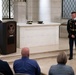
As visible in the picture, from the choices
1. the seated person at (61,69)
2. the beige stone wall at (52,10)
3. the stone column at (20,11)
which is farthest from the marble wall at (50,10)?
the seated person at (61,69)

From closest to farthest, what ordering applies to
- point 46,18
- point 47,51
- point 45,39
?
point 47,51 < point 45,39 < point 46,18

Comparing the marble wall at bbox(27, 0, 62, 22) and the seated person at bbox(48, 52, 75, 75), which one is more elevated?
the marble wall at bbox(27, 0, 62, 22)

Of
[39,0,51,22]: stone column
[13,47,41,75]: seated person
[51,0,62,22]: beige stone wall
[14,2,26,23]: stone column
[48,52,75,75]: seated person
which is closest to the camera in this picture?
[48,52,75,75]: seated person

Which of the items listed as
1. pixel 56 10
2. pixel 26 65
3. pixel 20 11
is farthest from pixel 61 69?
pixel 56 10

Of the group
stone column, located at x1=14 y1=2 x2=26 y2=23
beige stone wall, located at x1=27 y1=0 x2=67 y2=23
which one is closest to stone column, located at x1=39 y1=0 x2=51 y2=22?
beige stone wall, located at x1=27 y1=0 x2=67 y2=23

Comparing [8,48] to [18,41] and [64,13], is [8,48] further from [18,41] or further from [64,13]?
[64,13]

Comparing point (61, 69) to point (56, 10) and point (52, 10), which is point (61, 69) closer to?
point (52, 10)

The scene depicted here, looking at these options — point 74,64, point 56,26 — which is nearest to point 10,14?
point 56,26

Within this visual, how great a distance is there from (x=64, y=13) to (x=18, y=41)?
4556 millimetres

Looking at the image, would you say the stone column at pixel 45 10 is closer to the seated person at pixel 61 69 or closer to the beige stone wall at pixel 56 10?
the beige stone wall at pixel 56 10

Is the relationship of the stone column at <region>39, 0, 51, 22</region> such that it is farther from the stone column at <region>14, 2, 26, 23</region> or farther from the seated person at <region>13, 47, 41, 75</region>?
the seated person at <region>13, 47, 41, 75</region>

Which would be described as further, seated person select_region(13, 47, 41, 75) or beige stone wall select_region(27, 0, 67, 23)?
beige stone wall select_region(27, 0, 67, 23)

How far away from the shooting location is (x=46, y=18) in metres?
12.0

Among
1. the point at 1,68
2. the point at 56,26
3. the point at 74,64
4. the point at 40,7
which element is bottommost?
the point at 74,64
